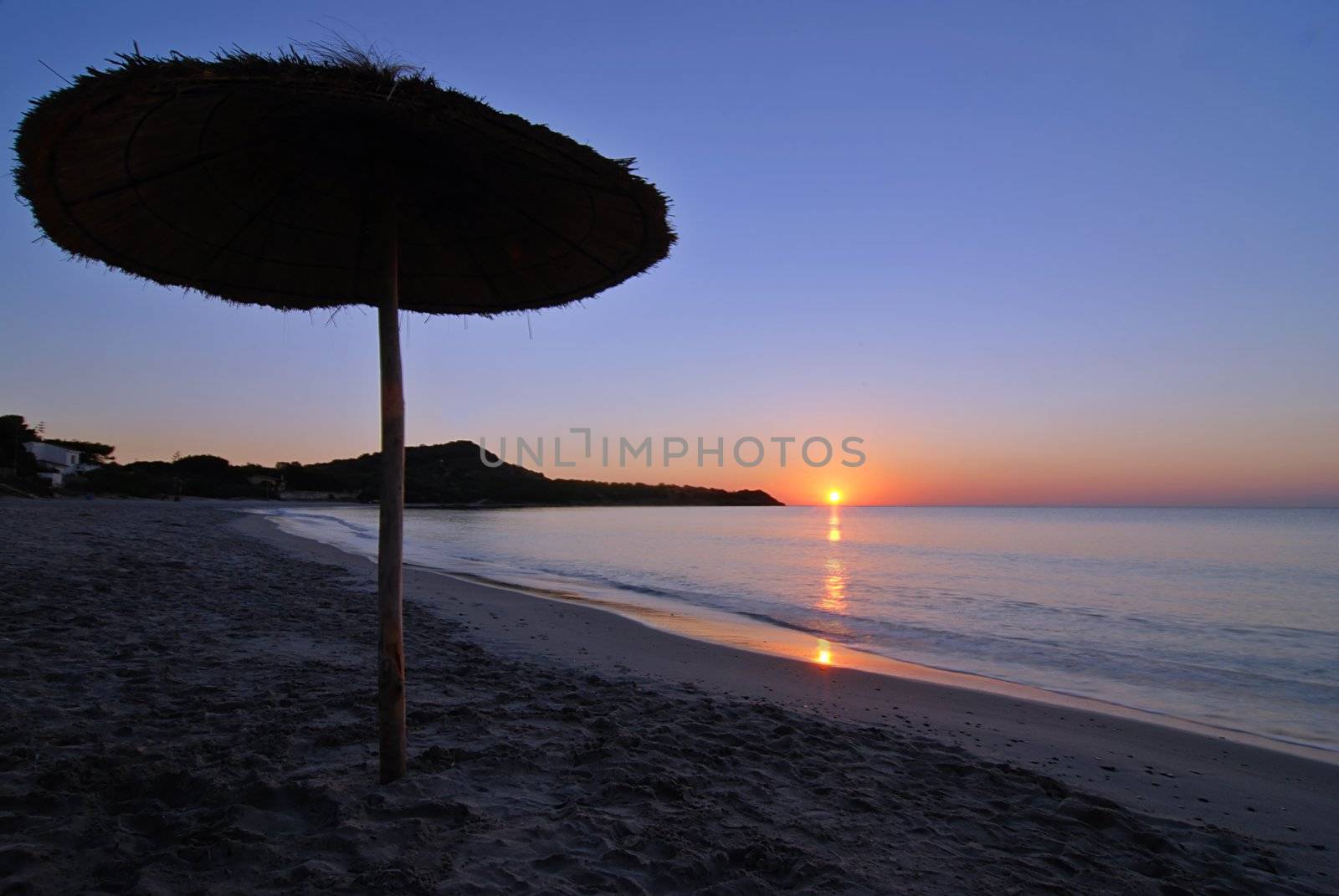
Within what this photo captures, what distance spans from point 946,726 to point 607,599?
9.08 meters

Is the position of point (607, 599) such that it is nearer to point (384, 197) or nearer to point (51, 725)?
point (51, 725)

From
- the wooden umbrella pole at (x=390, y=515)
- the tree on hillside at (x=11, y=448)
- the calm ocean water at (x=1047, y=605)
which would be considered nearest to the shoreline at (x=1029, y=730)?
the calm ocean water at (x=1047, y=605)

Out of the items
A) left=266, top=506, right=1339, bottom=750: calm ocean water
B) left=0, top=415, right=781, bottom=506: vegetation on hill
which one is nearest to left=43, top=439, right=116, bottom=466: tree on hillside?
left=0, top=415, right=781, bottom=506: vegetation on hill

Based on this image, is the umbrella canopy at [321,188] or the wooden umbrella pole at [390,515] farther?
the wooden umbrella pole at [390,515]

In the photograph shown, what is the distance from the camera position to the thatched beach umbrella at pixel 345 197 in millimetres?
2461

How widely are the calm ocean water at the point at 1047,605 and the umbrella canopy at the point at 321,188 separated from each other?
23.5 ft

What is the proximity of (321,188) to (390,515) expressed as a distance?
5.28ft

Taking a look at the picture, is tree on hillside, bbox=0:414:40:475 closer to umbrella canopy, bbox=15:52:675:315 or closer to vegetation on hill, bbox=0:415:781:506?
vegetation on hill, bbox=0:415:781:506

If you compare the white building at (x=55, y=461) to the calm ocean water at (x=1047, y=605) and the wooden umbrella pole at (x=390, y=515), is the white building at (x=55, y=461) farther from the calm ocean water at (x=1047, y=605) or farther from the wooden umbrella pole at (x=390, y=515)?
the wooden umbrella pole at (x=390, y=515)

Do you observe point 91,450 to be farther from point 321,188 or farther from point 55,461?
point 321,188

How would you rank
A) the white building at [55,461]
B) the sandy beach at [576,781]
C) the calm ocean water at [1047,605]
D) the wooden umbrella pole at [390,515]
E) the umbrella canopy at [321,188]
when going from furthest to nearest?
the white building at [55,461] < the calm ocean water at [1047,605] < the wooden umbrella pole at [390,515] < the sandy beach at [576,781] < the umbrella canopy at [321,188]

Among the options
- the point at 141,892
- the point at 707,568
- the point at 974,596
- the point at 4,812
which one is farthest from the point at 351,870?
the point at 707,568

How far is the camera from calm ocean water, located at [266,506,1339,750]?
8078 mm

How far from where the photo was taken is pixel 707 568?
22.5 meters
